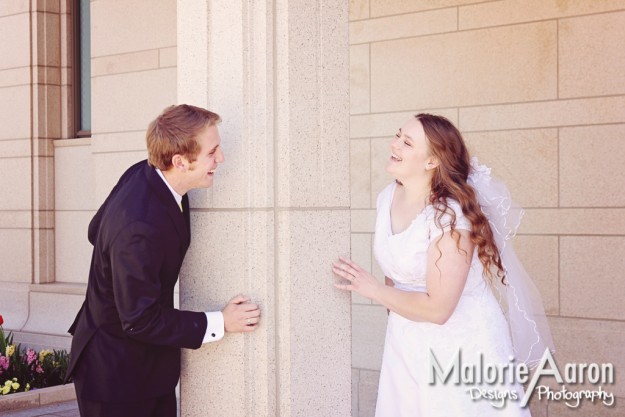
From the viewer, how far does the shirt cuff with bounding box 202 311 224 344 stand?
3549 mm

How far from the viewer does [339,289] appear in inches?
151

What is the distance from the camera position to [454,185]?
402cm

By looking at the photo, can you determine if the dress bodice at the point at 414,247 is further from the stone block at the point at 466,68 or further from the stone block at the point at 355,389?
the stone block at the point at 355,389

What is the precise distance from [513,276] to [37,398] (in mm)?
4509

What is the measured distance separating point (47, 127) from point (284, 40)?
302 inches

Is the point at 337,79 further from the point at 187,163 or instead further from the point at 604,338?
the point at 604,338

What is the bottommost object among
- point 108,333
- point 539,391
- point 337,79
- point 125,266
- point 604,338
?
point 539,391

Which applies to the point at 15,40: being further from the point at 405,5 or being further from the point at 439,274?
the point at 439,274

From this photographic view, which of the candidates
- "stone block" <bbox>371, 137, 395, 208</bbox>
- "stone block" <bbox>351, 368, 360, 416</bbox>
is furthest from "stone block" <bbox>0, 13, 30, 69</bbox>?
"stone block" <bbox>351, 368, 360, 416</bbox>

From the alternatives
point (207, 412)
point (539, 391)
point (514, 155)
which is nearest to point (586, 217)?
point (514, 155)

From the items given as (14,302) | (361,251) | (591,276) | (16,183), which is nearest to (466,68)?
(361,251)

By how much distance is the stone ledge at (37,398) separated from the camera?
7.11 meters

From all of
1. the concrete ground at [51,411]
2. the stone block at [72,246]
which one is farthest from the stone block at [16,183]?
the concrete ground at [51,411]

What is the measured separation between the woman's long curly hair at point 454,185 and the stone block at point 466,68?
3175mm
